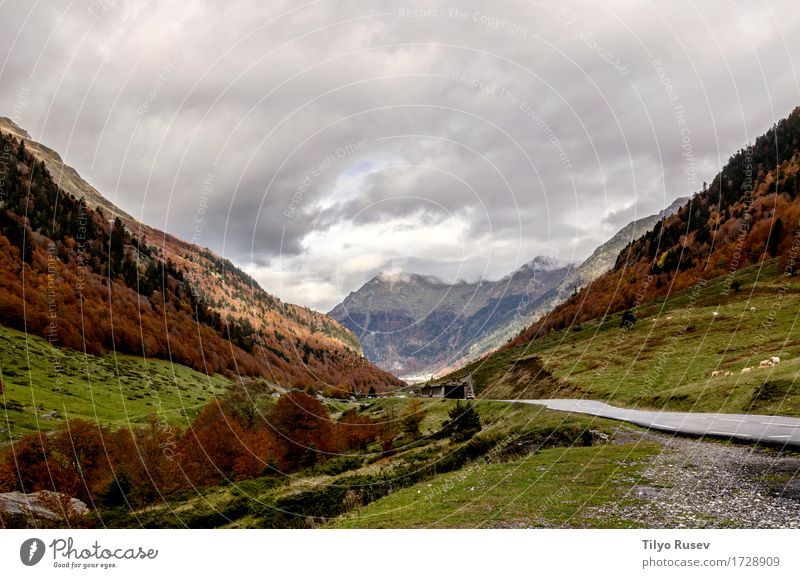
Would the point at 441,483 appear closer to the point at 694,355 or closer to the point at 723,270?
the point at 694,355

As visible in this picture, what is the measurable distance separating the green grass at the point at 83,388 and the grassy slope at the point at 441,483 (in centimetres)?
4755

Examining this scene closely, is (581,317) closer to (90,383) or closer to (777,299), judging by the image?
(777,299)

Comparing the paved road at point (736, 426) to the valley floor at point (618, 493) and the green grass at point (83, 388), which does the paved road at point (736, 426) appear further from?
the green grass at point (83, 388)

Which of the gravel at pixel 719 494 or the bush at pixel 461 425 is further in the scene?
the bush at pixel 461 425

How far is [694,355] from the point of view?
73938mm

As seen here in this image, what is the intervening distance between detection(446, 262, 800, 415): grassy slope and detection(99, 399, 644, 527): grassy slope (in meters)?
15.5

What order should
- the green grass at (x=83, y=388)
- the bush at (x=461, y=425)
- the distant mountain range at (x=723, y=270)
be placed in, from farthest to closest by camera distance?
the distant mountain range at (x=723, y=270), the green grass at (x=83, y=388), the bush at (x=461, y=425)

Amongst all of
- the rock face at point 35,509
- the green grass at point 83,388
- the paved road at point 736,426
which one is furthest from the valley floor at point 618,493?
the green grass at point 83,388

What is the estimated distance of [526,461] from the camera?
26.3 metres

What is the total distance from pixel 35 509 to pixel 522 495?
122 feet

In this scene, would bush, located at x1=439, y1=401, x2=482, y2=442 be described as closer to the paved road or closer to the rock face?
the paved road

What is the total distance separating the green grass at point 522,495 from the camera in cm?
1791
